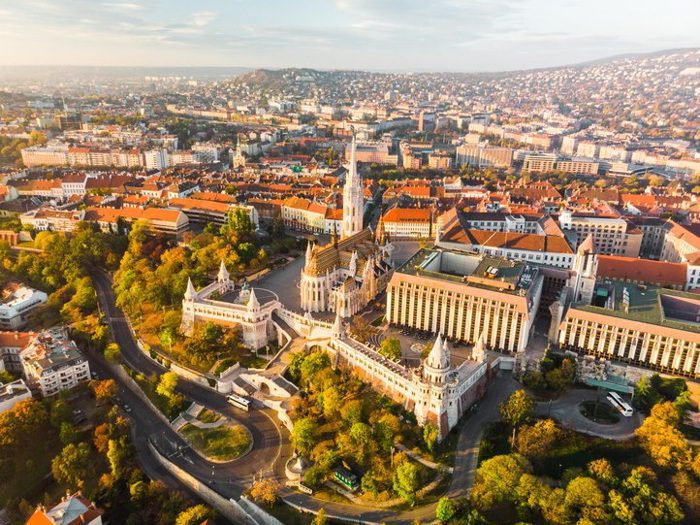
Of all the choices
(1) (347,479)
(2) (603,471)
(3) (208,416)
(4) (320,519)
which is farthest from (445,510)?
(3) (208,416)

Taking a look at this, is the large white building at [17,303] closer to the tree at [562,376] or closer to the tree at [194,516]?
the tree at [194,516]

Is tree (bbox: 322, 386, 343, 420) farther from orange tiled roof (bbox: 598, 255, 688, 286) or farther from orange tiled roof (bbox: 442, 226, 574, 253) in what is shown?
orange tiled roof (bbox: 598, 255, 688, 286)

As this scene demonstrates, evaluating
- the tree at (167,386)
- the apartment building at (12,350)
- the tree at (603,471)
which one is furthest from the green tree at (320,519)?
the apartment building at (12,350)

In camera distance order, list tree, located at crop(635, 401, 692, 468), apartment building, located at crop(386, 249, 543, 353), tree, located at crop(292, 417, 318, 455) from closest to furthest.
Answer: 1. tree, located at crop(635, 401, 692, 468)
2. tree, located at crop(292, 417, 318, 455)
3. apartment building, located at crop(386, 249, 543, 353)

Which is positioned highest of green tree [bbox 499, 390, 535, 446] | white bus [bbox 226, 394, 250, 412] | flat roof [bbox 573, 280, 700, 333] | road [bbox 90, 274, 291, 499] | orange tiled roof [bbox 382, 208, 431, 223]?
flat roof [bbox 573, 280, 700, 333]

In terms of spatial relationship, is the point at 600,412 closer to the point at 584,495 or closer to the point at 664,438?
the point at 664,438

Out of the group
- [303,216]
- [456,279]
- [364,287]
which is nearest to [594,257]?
[456,279]

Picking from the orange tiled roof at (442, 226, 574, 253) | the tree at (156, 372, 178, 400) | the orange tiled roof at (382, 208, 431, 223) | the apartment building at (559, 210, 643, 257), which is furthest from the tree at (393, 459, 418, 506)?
the orange tiled roof at (382, 208, 431, 223)
